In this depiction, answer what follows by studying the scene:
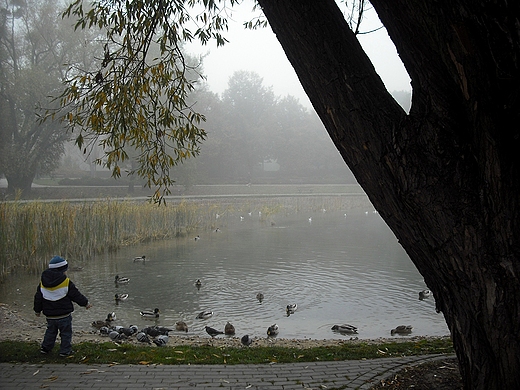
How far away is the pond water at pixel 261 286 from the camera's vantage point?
9.72m

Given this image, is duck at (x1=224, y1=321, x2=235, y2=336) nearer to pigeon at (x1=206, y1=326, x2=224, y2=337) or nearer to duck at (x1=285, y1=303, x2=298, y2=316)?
pigeon at (x1=206, y1=326, x2=224, y2=337)

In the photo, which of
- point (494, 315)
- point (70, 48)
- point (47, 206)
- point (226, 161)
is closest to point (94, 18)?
point (494, 315)

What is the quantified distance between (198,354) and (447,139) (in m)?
4.16

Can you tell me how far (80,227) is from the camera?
15.2 meters

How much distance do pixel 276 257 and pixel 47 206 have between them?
24.7 feet

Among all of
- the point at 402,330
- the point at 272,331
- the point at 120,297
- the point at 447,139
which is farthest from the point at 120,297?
the point at 447,139

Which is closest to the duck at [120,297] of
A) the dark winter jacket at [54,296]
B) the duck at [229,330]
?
the duck at [229,330]

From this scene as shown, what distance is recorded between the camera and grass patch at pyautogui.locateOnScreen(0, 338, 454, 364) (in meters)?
5.52

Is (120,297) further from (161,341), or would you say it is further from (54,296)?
(54,296)

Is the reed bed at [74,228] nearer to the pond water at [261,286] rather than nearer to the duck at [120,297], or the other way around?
the pond water at [261,286]

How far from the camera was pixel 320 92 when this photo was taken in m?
3.15

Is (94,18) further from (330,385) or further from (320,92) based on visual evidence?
(330,385)

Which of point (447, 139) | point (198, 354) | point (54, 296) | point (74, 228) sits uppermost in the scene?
point (447, 139)

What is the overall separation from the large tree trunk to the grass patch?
2.81m
